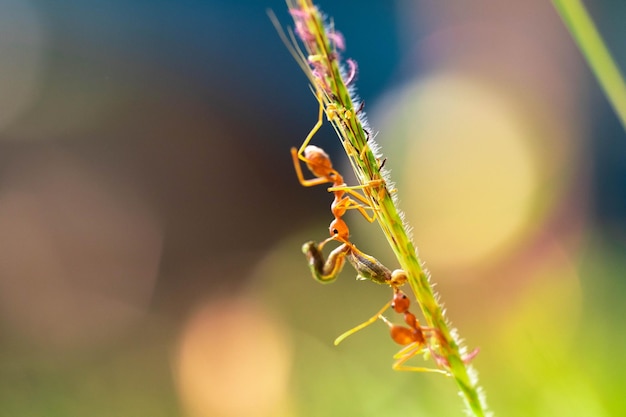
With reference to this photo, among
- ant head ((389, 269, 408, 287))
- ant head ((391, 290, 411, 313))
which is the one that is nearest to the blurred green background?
ant head ((391, 290, 411, 313))

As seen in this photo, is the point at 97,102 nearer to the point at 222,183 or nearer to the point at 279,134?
the point at 222,183

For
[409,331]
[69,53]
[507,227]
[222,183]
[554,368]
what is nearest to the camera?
[409,331]

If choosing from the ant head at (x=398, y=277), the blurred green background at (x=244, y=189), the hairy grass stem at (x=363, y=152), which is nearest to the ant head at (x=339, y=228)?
the ant head at (x=398, y=277)

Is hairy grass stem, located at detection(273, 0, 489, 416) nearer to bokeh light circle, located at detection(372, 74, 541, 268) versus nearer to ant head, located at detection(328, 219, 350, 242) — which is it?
ant head, located at detection(328, 219, 350, 242)

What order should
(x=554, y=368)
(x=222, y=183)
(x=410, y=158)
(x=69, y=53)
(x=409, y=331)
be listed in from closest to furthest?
(x=409, y=331)
(x=554, y=368)
(x=410, y=158)
(x=69, y=53)
(x=222, y=183)

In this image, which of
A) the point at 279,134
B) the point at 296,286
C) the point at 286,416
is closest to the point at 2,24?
the point at 279,134

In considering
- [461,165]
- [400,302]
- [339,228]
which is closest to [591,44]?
[400,302]

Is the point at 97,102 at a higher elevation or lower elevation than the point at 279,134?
higher
